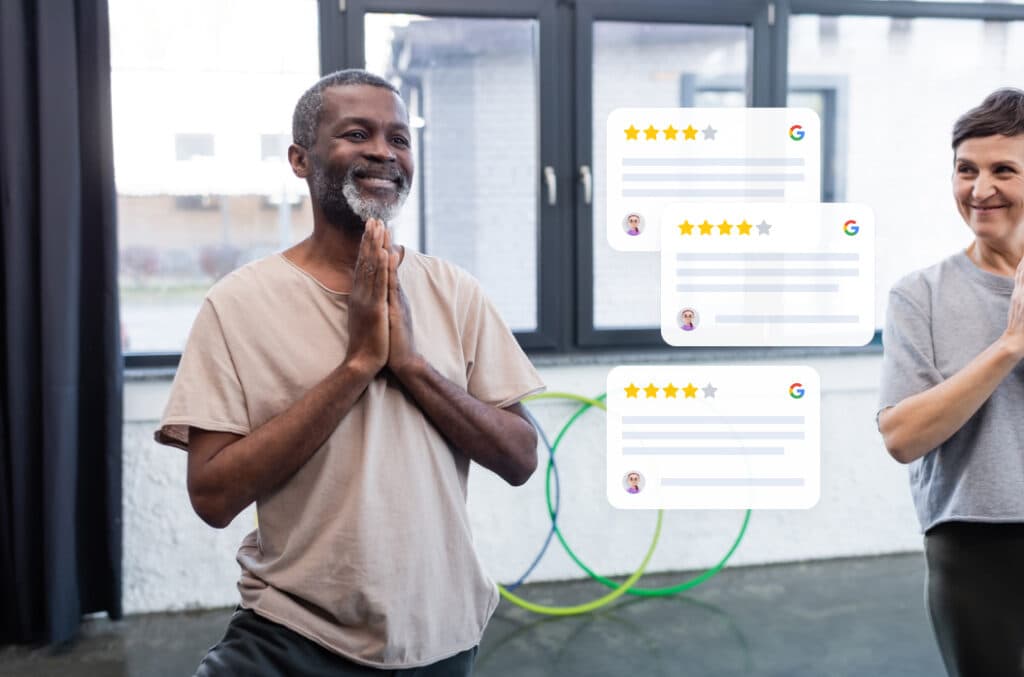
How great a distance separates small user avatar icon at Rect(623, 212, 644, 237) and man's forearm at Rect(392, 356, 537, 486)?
7.15ft

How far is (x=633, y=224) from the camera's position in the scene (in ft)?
11.1

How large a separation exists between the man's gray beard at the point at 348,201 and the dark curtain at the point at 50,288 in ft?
6.18

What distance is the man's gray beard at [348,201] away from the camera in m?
1.24

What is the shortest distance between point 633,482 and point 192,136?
201 centimetres

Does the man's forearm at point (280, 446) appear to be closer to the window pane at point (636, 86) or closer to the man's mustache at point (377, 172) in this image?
the man's mustache at point (377, 172)

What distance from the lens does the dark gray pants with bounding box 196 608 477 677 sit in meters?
1.12

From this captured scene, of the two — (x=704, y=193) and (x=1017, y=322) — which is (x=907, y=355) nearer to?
(x=1017, y=322)

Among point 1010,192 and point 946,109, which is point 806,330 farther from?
point 1010,192

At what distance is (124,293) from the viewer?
128 inches

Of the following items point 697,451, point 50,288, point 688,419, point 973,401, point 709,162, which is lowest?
point 697,451

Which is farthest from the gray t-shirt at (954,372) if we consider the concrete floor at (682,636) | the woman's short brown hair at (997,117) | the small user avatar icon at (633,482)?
the small user avatar icon at (633,482)

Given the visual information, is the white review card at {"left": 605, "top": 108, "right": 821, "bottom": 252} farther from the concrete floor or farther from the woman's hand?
the woman's hand

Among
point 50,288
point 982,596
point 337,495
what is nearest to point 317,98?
point 337,495

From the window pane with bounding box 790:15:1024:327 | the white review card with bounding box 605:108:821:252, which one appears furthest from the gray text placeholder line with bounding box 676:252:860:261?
the window pane with bounding box 790:15:1024:327
